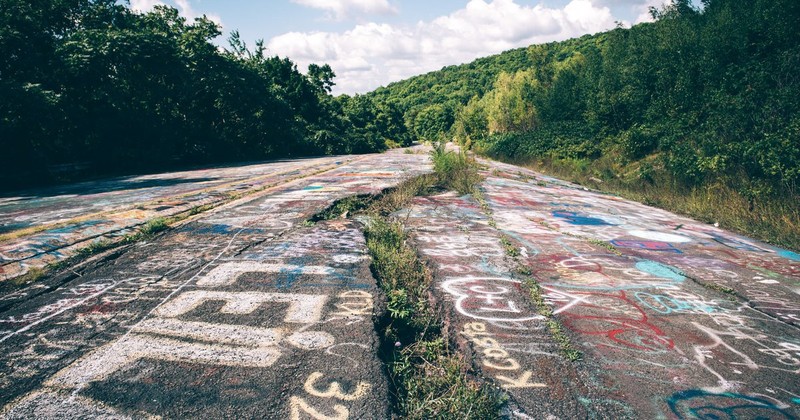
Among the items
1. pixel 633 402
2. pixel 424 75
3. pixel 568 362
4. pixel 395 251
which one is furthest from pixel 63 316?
pixel 424 75

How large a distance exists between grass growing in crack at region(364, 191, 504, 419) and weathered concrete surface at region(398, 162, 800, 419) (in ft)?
0.53

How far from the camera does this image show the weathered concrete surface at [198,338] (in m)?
1.78

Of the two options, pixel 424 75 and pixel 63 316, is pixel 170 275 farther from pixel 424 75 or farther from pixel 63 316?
pixel 424 75

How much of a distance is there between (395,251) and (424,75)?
116 m

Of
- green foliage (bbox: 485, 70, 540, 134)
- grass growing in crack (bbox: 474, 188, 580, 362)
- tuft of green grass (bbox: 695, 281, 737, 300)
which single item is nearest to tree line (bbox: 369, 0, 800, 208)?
green foliage (bbox: 485, 70, 540, 134)

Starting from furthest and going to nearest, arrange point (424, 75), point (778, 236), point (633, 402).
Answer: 1. point (424, 75)
2. point (778, 236)
3. point (633, 402)

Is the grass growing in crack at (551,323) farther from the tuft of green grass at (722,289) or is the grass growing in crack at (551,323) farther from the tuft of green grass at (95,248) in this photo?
the tuft of green grass at (95,248)

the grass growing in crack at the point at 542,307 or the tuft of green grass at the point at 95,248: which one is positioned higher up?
the tuft of green grass at the point at 95,248

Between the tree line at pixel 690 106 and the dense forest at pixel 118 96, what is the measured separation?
9.49 meters

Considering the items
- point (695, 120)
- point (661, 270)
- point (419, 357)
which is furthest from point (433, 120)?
point (419, 357)

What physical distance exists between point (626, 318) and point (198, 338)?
296 cm

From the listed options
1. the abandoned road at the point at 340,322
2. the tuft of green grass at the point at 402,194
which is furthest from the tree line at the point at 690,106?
the abandoned road at the point at 340,322

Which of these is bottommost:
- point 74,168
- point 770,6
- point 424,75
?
point 74,168

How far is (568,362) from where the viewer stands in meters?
2.43
